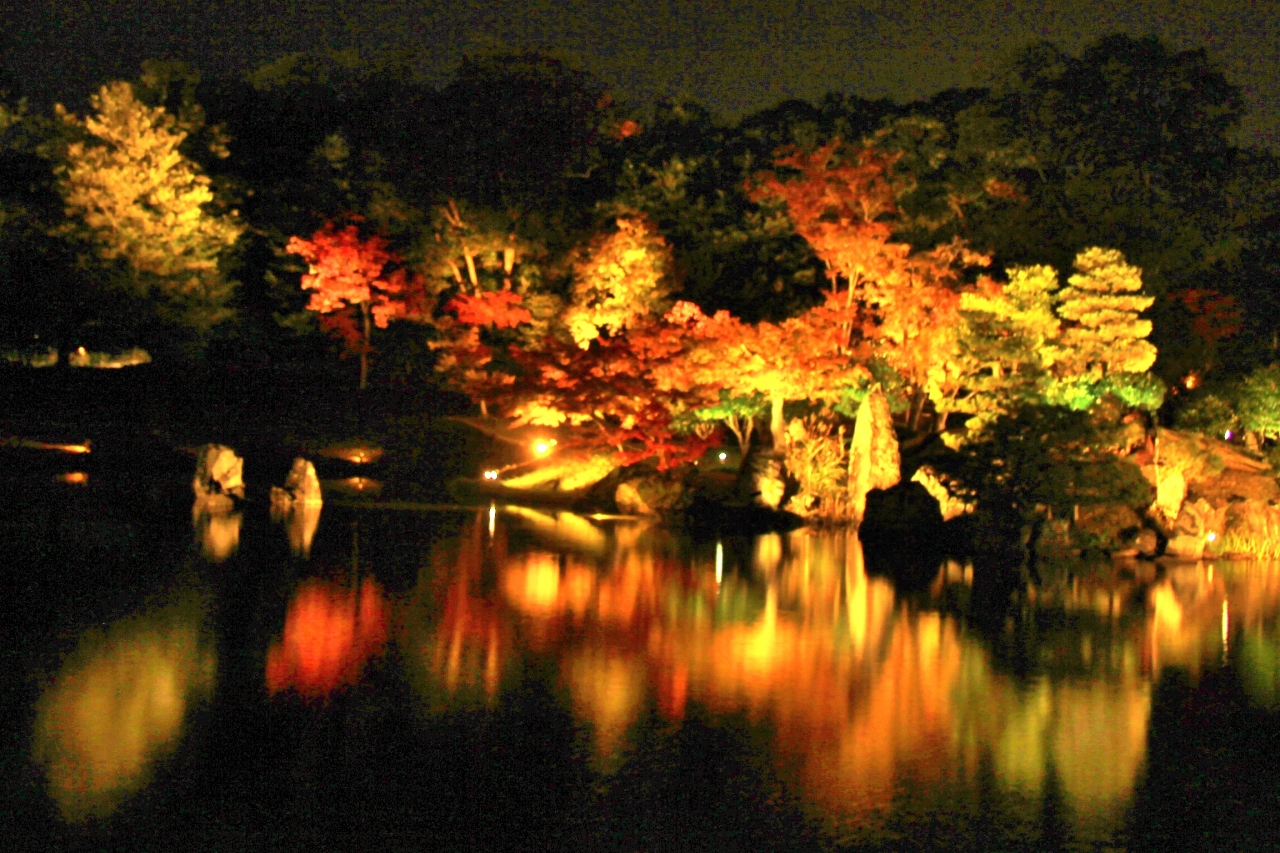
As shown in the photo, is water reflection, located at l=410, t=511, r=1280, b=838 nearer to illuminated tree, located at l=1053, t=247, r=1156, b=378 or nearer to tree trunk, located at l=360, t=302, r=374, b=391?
illuminated tree, located at l=1053, t=247, r=1156, b=378

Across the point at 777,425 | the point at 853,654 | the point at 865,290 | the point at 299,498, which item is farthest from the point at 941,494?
the point at 299,498

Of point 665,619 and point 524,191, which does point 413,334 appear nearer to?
point 524,191

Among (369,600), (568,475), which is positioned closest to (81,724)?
(369,600)

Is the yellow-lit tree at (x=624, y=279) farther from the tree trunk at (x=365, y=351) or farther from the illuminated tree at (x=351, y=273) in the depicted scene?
the tree trunk at (x=365, y=351)

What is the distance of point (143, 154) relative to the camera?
77.9 feet

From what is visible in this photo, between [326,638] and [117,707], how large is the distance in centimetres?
224

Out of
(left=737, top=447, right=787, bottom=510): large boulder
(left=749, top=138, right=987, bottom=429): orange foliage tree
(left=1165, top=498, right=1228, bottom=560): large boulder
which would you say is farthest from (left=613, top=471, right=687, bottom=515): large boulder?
(left=1165, top=498, right=1228, bottom=560): large boulder

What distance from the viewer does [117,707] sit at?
24.9 ft

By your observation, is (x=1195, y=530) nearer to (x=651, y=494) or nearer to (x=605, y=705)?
(x=651, y=494)

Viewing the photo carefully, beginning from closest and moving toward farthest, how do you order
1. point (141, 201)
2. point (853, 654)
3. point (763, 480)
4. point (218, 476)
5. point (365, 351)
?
point (853, 654), point (218, 476), point (763, 480), point (141, 201), point (365, 351)

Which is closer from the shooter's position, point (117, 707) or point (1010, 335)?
point (117, 707)

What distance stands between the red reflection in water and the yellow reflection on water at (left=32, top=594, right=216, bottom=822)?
508 mm

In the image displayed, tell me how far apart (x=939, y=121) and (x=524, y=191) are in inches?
440

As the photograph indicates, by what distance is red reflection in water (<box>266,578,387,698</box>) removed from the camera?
8.45 m
